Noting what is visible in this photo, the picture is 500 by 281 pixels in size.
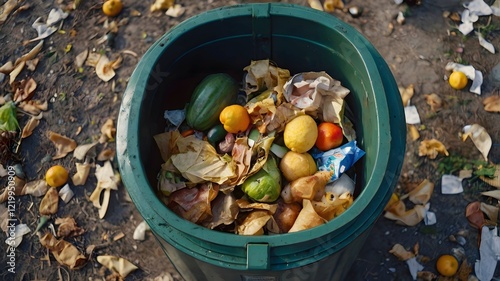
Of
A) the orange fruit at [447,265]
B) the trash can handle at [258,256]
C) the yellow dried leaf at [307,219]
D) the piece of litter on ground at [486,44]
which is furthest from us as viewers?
the piece of litter on ground at [486,44]

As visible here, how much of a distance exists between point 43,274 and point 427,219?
7.43 ft

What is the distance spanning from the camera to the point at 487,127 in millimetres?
3195

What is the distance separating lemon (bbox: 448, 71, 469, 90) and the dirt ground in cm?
5

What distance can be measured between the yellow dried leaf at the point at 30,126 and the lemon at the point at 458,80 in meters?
2.74

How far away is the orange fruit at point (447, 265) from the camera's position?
279 cm

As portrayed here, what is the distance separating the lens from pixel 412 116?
3.22 m

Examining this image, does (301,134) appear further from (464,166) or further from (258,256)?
(464,166)

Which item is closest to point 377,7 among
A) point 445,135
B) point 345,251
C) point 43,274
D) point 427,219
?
point 445,135

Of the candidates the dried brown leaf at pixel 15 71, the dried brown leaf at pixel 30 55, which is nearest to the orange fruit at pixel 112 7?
the dried brown leaf at pixel 30 55

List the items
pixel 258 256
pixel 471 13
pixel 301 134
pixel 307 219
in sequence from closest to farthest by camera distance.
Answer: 1. pixel 258 256
2. pixel 307 219
3. pixel 301 134
4. pixel 471 13

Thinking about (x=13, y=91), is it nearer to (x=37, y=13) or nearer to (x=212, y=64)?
(x=37, y=13)

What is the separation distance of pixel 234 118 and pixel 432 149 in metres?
1.40


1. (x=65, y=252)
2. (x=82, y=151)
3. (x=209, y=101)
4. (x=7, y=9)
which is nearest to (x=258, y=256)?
(x=209, y=101)

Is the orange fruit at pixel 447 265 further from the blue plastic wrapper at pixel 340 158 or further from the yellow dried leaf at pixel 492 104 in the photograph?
the yellow dried leaf at pixel 492 104
